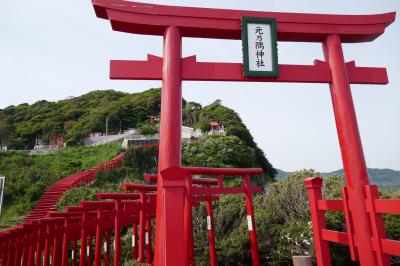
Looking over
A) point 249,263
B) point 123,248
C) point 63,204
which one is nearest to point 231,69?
point 249,263

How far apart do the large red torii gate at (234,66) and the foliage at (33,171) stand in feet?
49.2

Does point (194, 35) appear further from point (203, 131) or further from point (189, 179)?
point (203, 131)

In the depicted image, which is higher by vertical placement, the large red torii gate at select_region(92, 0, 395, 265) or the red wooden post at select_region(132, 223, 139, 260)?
the large red torii gate at select_region(92, 0, 395, 265)

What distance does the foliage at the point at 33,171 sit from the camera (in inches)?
711

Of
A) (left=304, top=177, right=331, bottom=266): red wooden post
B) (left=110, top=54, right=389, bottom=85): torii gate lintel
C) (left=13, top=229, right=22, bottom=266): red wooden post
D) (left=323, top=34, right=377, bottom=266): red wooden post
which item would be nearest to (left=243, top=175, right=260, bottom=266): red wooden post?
(left=304, top=177, right=331, bottom=266): red wooden post

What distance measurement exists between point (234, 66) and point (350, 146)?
214 cm

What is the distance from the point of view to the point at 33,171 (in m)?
21.6

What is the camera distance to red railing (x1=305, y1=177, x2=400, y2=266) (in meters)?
3.45

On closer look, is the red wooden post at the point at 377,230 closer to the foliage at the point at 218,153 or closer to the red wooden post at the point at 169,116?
the red wooden post at the point at 169,116

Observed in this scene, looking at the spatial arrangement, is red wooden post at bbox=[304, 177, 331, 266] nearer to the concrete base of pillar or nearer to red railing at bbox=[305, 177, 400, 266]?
red railing at bbox=[305, 177, 400, 266]

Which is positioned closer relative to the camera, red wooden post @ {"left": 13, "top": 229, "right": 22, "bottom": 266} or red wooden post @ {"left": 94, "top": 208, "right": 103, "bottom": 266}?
red wooden post @ {"left": 13, "top": 229, "right": 22, "bottom": 266}

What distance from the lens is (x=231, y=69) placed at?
489 cm

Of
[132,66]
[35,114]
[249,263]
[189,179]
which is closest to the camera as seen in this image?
[132,66]

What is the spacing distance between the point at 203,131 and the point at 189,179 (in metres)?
30.3
